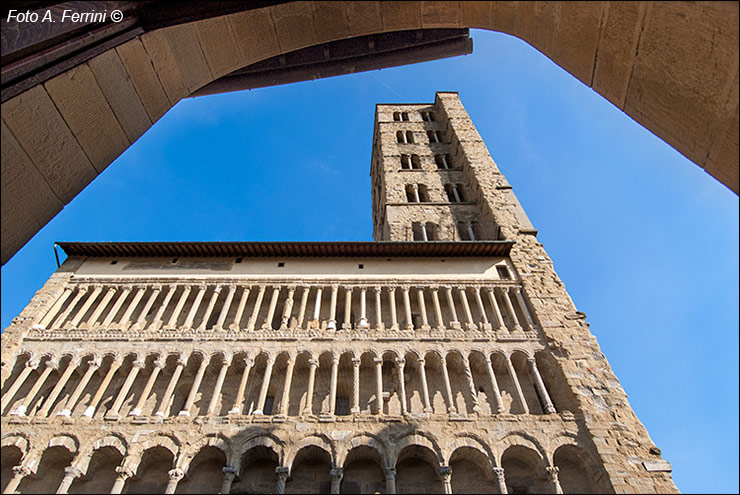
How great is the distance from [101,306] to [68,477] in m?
5.70

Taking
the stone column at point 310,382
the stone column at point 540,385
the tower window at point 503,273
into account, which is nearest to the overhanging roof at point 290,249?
the tower window at point 503,273

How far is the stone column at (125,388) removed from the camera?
11.2 meters

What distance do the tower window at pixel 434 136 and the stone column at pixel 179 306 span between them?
20.4 metres

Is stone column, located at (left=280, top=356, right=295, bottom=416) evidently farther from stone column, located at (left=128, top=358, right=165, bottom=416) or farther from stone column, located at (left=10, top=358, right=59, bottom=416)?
stone column, located at (left=10, top=358, right=59, bottom=416)

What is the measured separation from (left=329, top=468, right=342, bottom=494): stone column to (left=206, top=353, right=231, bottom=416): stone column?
3.67 meters

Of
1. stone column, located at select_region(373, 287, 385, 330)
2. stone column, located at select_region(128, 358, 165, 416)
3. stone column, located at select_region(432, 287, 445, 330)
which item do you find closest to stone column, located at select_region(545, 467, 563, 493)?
stone column, located at select_region(432, 287, 445, 330)

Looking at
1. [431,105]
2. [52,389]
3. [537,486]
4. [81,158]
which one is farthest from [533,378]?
[431,105]

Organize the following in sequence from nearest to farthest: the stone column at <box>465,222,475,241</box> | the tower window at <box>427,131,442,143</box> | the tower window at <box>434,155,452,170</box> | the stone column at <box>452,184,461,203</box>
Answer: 1. the stone column at <box>465,222,475,241</box>
2. the stone column at <box>452,184,461,203</box>
3. the tower window at <box>434,155,452,170</box>
4. the tower window at <box>427,131,442,143</box>

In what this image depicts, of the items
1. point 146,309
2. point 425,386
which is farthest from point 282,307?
point 425,386

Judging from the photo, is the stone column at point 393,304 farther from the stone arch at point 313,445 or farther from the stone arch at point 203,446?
the stone arch at point 203,446

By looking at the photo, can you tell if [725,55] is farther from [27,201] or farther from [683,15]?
[27,201]

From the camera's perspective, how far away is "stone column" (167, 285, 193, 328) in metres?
13.7

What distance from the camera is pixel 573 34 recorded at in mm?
4215

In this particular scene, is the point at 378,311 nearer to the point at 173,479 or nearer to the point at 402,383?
the point at 402,383
